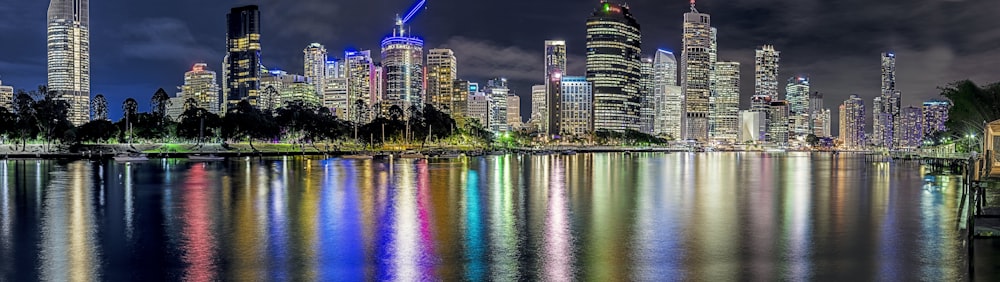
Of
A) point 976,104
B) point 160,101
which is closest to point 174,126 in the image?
point 160,101

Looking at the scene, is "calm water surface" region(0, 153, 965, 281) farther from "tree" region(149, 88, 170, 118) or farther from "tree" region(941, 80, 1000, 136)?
"tree" region(149, 88, 170, 118)

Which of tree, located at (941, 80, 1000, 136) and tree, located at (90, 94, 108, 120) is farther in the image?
tree, located at (90, 94, 108, 120)

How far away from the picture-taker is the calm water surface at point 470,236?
1744 centimetres

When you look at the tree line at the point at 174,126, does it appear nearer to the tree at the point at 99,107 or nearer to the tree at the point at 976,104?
the tree at the point at 99,107

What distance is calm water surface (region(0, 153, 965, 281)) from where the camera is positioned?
1744 cm

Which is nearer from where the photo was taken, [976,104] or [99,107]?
[976,104]

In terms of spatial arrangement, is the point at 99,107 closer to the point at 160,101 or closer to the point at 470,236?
the point at 160,101

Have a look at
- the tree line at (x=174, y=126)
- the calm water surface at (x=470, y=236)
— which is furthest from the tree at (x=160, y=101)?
the calm water surface at (x=470, y=236)

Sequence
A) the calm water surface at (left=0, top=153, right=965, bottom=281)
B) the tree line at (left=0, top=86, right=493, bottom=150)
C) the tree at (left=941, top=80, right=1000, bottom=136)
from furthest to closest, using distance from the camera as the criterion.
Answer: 1. the tree line at (left=0, top=86, right=493, bottom=150)
2. the tree at (left=941, top=80, right=1000, bottom=136)
3. the calm water surface at (left=0, top=153, right=965, bottom=281)

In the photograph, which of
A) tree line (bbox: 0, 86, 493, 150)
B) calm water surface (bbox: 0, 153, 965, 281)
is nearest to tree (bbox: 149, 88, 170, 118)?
tree line (bbox: 0, 86, 493, 150)

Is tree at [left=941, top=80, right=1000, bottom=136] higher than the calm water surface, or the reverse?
tree at [left=941, top=80, right=1000, bottom=136]

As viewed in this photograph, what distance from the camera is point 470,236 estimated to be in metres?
23.3

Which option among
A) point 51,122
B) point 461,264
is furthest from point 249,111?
point 461,264

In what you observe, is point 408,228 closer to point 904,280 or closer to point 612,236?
point 612,236
